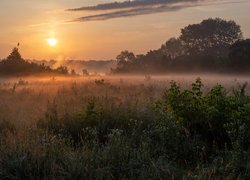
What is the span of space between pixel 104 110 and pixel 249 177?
444 cm

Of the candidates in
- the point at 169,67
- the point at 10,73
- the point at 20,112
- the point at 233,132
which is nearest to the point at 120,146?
the point at 233,132

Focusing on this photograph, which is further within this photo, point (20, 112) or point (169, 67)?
point (169, 67)

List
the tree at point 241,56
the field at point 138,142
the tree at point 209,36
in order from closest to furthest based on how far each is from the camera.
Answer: the field at point 138,142
the tree at point 241,56
the tree at point 209,36

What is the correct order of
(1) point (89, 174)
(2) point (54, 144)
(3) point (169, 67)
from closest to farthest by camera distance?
(1) point (89, 174) → (2) point (54, 144) → (3) point (169, 67)

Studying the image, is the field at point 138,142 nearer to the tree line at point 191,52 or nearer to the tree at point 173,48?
the tree line at point 191,52

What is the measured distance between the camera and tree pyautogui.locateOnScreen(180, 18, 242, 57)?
6419 centimetres

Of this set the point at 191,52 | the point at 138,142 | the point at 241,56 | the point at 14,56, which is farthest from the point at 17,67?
the point at 138,142

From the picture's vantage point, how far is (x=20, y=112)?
13.3 m

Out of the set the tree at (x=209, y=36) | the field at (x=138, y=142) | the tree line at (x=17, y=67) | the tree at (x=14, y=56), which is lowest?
the field at (x=138, y=142)

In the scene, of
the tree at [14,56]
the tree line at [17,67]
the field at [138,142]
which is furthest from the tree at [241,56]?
the field at [138,142]

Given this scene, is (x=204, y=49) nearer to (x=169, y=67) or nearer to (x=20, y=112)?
(x=169, y=67)

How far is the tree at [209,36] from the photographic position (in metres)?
64.2

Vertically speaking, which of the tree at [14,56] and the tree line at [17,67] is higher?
the tree at [14,56]

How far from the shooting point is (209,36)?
6475 cm
